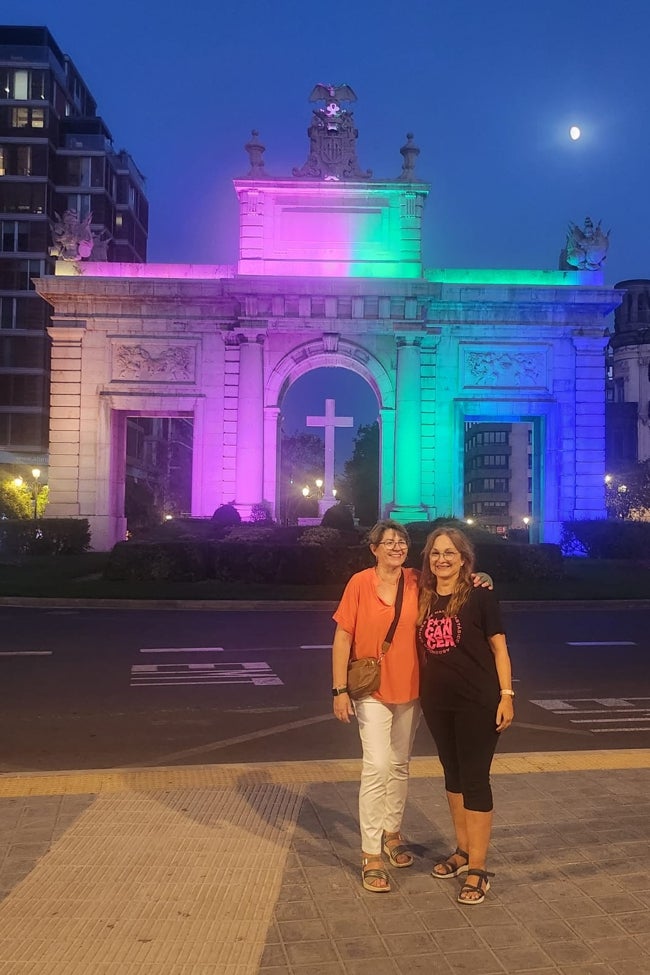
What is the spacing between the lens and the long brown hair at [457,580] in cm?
463

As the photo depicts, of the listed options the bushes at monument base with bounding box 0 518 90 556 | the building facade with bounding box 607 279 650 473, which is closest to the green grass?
the bushes at monument base with bounding box 0 518 90 556

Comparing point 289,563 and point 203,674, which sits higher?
point 289,563

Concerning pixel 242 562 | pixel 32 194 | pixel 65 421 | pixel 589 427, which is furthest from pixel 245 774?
pixel 32 194

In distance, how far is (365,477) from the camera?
8262 cm

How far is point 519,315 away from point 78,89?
6669cm

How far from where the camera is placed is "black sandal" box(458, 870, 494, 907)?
418 centimetres

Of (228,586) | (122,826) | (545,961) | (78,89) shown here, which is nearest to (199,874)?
(122,826)

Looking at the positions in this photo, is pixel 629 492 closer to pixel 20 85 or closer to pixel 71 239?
pixel 71 239

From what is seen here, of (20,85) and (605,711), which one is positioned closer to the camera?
(605,711)

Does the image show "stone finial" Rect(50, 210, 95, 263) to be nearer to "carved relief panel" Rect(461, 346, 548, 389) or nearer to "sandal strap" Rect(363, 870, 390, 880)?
"carved relief panel" Rect(461, 346, 548, 389)

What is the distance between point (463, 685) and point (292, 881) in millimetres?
1325

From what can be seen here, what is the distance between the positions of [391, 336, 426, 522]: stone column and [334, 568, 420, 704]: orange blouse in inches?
1205

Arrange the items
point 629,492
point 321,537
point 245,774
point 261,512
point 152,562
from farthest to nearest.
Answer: point 629,492, point 261,512, point 321,537, point 152,562, point 245,774

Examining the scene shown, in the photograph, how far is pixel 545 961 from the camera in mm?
3627
